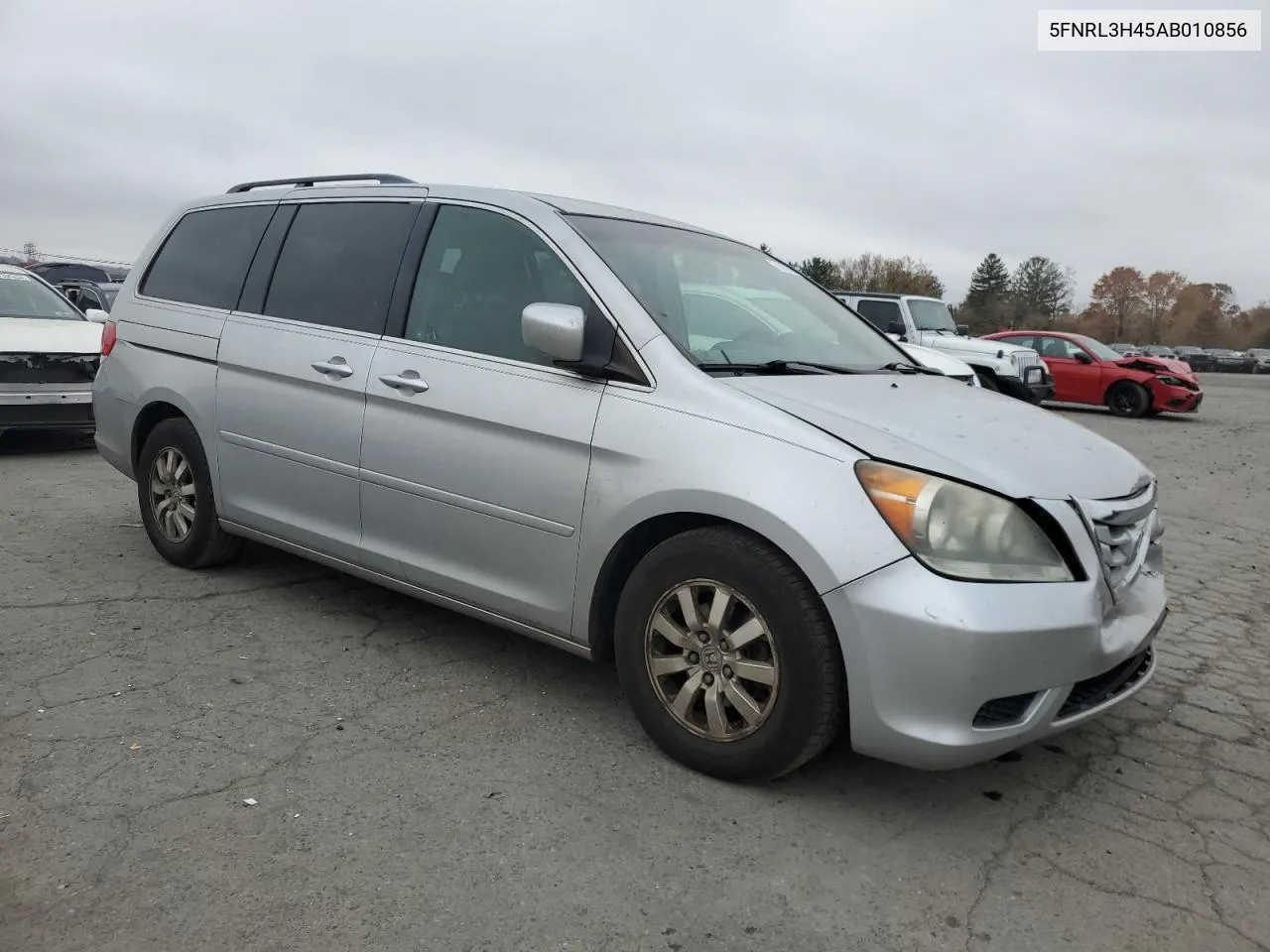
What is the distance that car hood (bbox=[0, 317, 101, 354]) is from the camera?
7918 mm

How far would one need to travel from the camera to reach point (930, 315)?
15.6m

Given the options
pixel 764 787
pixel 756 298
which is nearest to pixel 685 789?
pixel 764 787

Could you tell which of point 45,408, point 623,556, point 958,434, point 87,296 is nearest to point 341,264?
point 623,556

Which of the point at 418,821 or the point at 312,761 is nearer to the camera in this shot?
the point at 418,821

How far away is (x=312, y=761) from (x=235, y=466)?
181 centimetres

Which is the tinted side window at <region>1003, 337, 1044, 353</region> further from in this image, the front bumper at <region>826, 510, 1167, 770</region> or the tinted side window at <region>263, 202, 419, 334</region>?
the front bumper at <region>826, 510, 1167, 770</region>

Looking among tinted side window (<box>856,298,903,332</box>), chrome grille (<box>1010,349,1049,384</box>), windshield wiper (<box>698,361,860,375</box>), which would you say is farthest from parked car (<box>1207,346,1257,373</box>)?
windshield wiper (<box>698,361,860,375</box>)

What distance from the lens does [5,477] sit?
723cm

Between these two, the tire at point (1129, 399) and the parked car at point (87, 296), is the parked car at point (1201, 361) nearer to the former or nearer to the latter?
the tire at point (1129, 399)

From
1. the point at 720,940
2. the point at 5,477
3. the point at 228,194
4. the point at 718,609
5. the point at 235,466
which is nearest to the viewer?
the point at 720,940

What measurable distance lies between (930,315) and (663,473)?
44.5ft

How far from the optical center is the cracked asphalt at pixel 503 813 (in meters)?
2.35

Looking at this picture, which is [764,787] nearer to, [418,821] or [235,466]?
[418,821]

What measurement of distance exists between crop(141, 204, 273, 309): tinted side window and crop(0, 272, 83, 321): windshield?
460 cm
